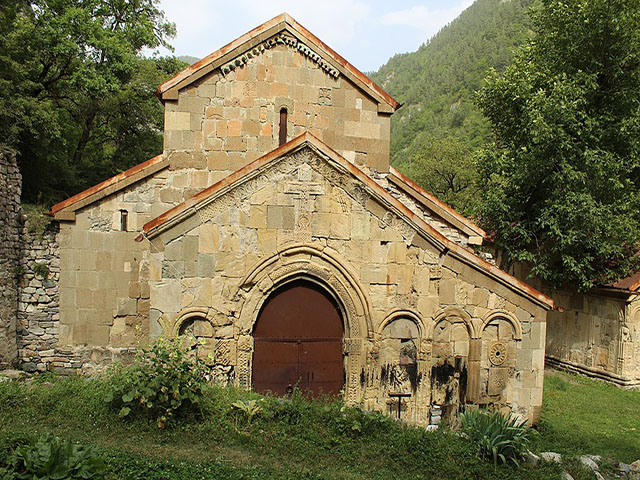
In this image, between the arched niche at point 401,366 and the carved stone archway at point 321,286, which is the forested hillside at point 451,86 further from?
the carved stone archway at point 321,286

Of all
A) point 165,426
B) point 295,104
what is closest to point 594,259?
point 295,104

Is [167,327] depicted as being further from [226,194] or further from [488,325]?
[488,325]

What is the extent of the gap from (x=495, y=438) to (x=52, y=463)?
5.29 meters

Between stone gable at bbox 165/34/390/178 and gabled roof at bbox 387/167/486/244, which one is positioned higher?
stone gable at bbox 165/34/390/178

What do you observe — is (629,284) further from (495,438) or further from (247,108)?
(247,108)

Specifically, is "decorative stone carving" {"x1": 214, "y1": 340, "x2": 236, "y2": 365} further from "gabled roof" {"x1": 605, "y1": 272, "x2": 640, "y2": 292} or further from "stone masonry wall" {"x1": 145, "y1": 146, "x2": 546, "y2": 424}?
"gabled roof" {"x1": 605, "y1": 272, "x2": 640, "y2": 292}

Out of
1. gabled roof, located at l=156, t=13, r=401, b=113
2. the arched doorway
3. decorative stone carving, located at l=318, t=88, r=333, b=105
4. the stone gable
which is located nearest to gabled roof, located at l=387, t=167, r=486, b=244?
the stone gable

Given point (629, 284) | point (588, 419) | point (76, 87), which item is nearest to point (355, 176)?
point (588, 419)

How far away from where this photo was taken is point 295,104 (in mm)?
10008

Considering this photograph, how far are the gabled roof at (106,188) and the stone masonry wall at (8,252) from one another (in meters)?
1.09

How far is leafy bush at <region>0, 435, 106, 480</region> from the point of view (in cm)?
443

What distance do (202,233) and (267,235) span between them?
1.03 m

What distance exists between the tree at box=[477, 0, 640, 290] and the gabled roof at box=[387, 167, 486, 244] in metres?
3.59

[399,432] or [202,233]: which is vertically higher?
[202,233]
